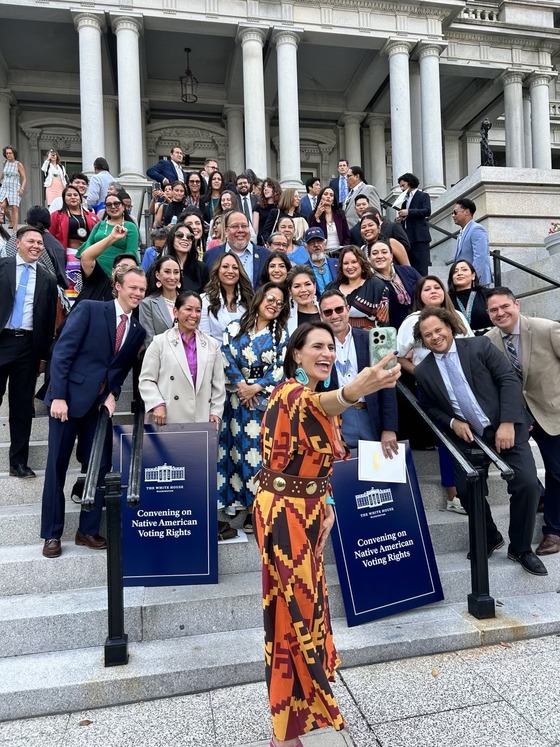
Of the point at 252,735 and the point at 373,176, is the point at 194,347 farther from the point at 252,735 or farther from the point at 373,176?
the point at 373,176

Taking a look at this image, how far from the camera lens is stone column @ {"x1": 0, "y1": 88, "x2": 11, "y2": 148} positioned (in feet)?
61.8

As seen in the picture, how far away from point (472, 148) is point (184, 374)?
2432 centimetres

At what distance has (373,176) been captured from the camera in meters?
22.0

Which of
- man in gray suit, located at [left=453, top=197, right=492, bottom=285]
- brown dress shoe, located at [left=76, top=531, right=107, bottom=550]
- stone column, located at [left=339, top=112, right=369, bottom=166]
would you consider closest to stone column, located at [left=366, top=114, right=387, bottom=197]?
stone column, located at [left=339, top=112, right=369, bottom=166]

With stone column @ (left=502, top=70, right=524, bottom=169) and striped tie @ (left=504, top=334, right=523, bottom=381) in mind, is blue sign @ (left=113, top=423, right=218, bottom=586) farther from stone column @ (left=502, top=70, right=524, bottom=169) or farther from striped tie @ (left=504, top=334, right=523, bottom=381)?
stone column @ (left=502, top=70, right=524, bottom=169)

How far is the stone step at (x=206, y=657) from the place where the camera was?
123 inches

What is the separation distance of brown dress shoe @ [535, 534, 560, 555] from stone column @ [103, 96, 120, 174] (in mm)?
17441

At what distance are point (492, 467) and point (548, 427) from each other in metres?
1.14

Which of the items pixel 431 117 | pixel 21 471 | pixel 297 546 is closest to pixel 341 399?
pixel 297 546

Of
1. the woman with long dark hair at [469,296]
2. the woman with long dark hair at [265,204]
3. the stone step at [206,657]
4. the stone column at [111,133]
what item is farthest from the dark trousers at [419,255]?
the stone column at [111,133]

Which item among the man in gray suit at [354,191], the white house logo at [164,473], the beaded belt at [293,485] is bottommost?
the white house logo at [164,473]

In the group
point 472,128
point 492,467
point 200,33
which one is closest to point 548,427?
point 492,467

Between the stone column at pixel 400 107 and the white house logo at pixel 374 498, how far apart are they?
48.2 feet

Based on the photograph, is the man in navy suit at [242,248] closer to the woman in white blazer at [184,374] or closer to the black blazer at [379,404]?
the woman in white blazer at [184,374]
